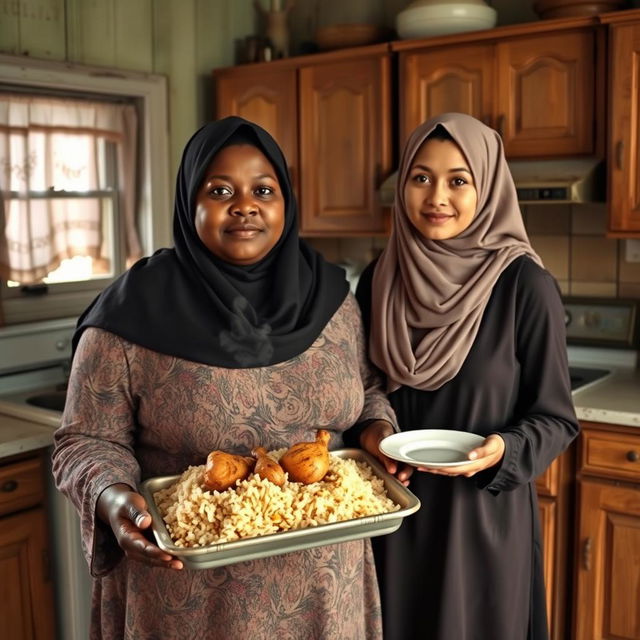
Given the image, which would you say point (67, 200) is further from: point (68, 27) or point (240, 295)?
point (240, 295)

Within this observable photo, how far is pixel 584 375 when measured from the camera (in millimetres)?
2729

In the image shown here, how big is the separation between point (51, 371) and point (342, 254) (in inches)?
51.0

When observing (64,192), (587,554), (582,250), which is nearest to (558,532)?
(587,554)

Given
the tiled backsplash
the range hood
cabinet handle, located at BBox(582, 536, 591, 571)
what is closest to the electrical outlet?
the tiled backsplash

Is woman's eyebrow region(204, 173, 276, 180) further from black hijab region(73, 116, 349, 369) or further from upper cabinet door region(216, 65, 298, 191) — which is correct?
upper cabinet door region(216, 65, 298, 191)

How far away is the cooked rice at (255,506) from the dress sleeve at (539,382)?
13.0 inches

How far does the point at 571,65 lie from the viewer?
2596mm

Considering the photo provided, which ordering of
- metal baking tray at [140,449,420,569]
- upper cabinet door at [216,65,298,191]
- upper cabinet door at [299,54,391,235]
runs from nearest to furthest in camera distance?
metal baking tray at [140,449,420,569] < upper cabinet door at [299,54,391,235] < upper cabinet door at [216,65,298,191]

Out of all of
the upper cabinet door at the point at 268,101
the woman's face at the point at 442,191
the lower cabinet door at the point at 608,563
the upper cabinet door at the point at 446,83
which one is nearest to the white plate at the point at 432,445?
the woman's face at the point at 442,191

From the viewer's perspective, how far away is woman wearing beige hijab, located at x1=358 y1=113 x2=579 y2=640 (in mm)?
1669

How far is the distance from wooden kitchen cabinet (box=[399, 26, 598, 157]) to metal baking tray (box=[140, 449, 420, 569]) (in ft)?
5.37

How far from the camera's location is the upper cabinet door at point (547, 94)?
2.59 m

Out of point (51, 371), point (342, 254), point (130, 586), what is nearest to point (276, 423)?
point (130, 586)

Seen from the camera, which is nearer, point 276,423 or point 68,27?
point 276,423
